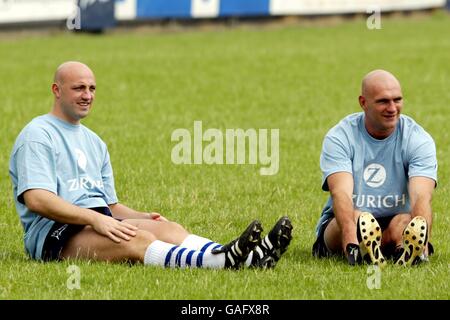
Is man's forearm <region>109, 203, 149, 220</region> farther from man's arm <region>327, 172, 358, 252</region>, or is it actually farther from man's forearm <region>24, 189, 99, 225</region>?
man's arm <region>327, 172, 358, 252</region>

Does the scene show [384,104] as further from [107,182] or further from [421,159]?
[107,182]

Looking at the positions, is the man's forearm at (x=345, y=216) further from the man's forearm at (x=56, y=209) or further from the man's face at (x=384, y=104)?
the man's forearm at (x=56, y=209)

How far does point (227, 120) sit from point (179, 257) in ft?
32.1

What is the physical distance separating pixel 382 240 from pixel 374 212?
271 millimetres

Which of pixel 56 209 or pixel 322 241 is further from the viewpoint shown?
pixel 322 241

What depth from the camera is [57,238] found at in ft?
29.5

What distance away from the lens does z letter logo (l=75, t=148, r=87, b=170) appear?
921 centimetres

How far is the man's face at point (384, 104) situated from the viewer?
30.6ft

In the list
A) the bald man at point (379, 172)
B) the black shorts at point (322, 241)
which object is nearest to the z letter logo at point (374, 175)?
the bald man at point (379, 172)

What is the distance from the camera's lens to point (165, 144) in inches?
631

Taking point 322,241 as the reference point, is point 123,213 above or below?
above

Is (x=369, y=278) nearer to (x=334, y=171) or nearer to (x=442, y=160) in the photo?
(x=334, y=171)

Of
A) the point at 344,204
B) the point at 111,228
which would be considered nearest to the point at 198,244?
the point at 111,228

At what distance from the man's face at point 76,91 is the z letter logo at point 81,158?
0.28 m
